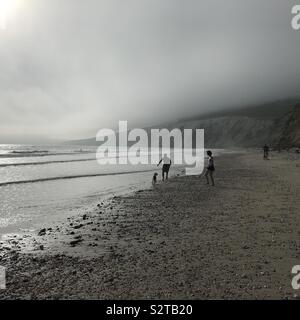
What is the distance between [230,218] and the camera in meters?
12.2

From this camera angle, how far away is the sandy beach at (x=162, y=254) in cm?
641

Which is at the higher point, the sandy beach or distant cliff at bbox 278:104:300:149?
distant cliff at bbox 278:104:300:149

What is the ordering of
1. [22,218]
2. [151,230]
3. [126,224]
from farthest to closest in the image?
1. [22,218]
2. [126,224]
3. [151,230]

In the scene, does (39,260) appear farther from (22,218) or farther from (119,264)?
(22,218)

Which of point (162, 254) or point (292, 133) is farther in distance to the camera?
point (292, 133)

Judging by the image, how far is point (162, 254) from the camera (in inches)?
333

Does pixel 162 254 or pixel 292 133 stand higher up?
pixel 292 133

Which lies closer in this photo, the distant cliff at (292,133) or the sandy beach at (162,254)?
the sandy beach at (162,254)

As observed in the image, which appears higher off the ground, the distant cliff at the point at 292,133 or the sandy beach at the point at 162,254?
the distant cliff at the point at 292,133

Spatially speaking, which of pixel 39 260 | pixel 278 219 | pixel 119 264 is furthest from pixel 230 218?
pixel 39 260

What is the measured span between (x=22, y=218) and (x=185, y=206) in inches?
268

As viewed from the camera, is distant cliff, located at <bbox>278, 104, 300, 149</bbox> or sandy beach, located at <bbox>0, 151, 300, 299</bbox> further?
distant cliff, located at <bbox>278, 104, 300, 149</bbox>

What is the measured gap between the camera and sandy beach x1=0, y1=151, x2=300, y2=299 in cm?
641

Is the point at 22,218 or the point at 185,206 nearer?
the point at 22,218
